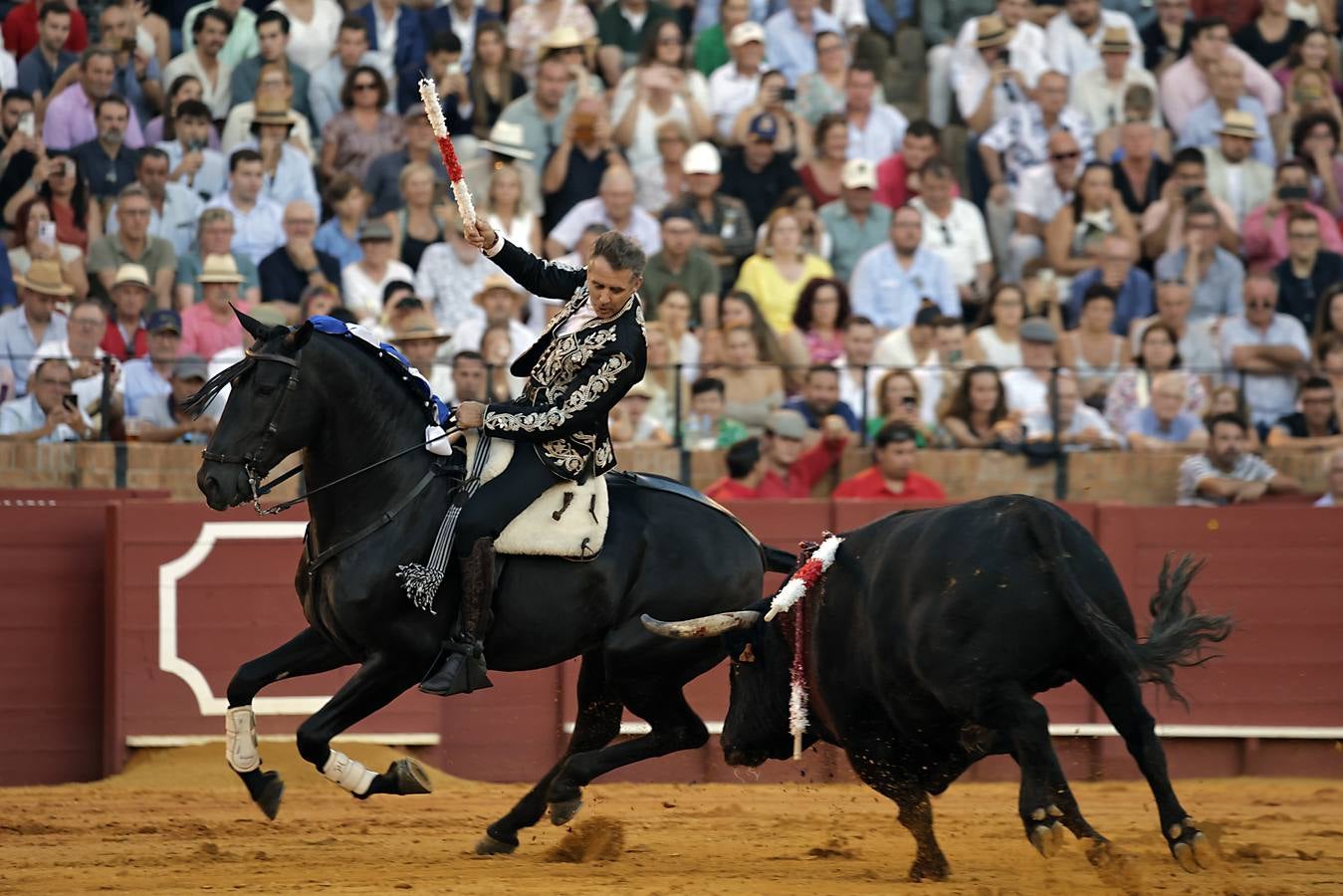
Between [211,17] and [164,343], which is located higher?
[211,17]

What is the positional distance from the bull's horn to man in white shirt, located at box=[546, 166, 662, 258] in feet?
19.0

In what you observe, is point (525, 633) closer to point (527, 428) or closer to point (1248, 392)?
point (527, 428)

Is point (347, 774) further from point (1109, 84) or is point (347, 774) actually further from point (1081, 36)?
point (1081, 36)

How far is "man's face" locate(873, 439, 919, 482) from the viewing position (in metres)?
10.7

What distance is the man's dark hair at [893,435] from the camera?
10.7 meters

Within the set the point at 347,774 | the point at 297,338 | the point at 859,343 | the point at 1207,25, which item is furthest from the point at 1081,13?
the point at 347,774

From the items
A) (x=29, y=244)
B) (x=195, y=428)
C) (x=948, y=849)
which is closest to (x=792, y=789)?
(x=948, y=849)

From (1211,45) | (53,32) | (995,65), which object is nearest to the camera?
(53,32)

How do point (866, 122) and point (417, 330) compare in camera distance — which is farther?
point (866, 122)

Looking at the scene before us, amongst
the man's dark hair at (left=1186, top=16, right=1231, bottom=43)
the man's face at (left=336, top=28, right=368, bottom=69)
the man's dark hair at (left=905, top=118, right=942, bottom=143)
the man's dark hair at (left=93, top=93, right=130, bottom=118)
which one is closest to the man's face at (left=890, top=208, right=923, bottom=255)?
the man's dark hair at (left=905, top=118, right=942, bottom=143)

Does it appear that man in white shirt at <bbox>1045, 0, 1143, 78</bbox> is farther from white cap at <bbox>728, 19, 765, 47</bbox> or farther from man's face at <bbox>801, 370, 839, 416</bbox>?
man's face at <bbox>801, 370, 839, 416</bbox>

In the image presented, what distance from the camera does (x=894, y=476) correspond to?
35.3 feet

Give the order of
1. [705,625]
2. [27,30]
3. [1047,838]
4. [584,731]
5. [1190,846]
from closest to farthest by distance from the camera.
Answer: [1047,838] → [1190,846] → [705,625] → [584,731] → [27,30]

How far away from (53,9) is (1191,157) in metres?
7.40
